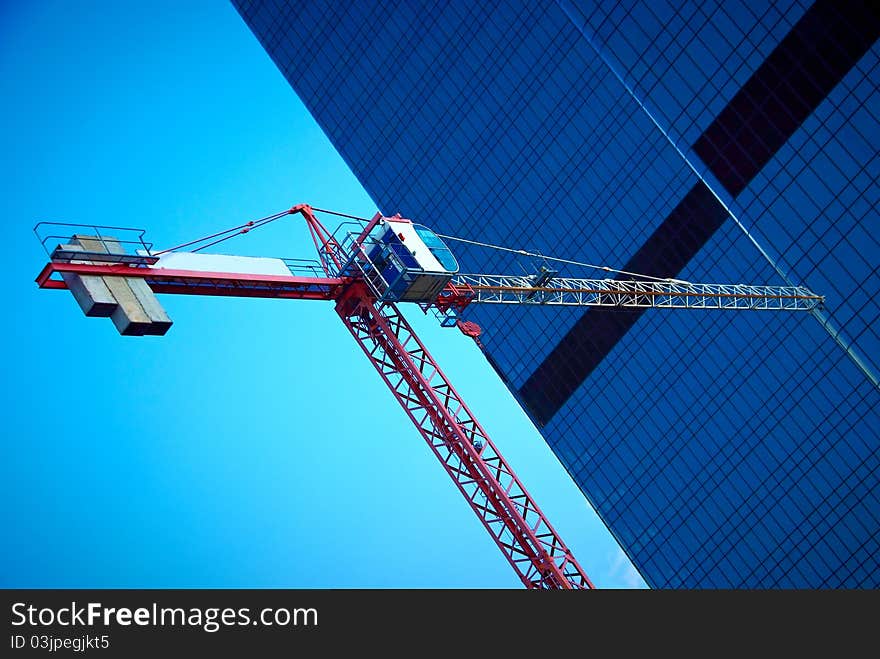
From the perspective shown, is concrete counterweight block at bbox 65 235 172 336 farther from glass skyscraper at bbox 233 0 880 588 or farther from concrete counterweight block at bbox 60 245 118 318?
glass skyscraper at bbox 233 0 880 588

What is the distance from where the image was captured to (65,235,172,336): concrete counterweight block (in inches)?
1932

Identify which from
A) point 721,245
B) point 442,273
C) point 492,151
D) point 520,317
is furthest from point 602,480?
point 442,273

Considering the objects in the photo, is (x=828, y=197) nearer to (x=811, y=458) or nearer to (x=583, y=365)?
(x=811, y=458)

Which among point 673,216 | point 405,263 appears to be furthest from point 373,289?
point 673,216

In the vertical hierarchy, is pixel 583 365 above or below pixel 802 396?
above

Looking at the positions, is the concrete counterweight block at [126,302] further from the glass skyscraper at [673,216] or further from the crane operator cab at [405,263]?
the glass skyscraper at [673,216]

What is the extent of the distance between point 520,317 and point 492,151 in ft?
52.3

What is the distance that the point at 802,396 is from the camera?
89.1m

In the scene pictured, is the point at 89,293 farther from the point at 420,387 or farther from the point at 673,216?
the point at 673,216

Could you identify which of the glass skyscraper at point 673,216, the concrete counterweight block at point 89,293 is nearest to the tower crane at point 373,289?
the concrete counterweight block at point 89,293

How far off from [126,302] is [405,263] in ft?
47.7

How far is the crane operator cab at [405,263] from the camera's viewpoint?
2279 inches

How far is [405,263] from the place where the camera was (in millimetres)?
57906

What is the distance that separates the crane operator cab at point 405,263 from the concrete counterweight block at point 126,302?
1266 cm
